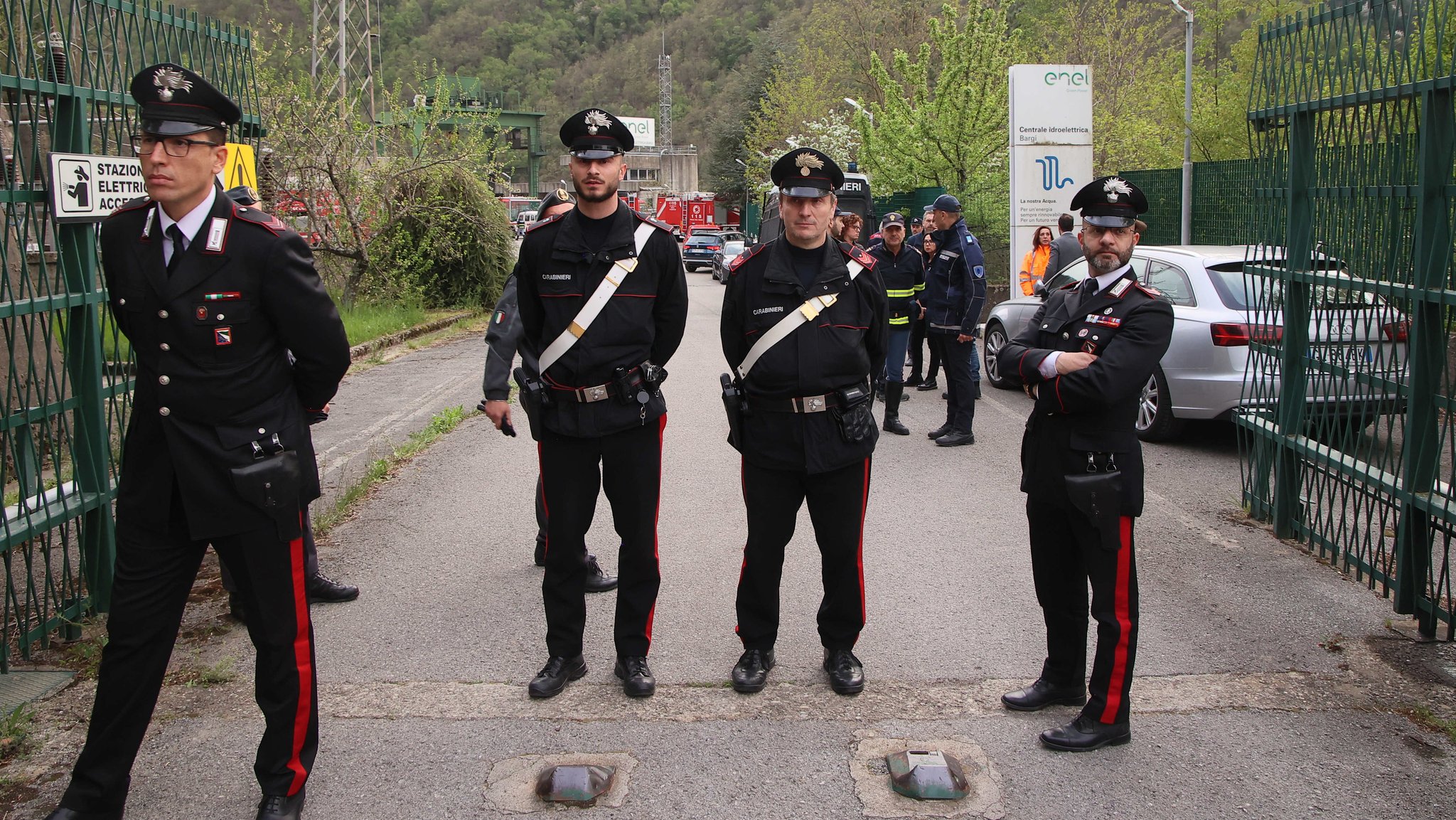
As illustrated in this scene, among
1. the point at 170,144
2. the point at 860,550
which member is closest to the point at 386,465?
the point at 860,550

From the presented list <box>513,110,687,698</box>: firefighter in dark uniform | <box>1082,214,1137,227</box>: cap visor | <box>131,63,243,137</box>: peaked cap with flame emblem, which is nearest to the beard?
<box>513,110,687,698</box>: firefighter in dark uniform

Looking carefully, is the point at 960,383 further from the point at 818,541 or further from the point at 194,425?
the point at 194,425

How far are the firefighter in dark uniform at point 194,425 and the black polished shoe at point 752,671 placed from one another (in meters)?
1.65

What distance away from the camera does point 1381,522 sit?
522 centimetres

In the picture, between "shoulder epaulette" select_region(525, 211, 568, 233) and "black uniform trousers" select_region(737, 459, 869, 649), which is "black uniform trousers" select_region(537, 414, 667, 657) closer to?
"black uniform trousers" select_region(737, 459, 869, 649)

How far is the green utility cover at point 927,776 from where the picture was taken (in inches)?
143

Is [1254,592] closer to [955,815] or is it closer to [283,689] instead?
[955,815]

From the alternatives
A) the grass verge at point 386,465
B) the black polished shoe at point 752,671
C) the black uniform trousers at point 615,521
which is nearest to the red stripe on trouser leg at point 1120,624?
the black polished shoe at point 752,671

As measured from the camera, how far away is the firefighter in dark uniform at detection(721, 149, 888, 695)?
170 inches

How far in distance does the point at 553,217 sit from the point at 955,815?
259cm

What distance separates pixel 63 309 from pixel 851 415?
3.32 metres

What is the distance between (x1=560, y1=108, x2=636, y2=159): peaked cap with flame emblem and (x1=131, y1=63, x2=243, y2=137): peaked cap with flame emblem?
1.27 m

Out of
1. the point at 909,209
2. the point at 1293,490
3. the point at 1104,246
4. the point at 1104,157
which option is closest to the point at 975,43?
the point at 909,209

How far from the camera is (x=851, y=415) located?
4332 mm
